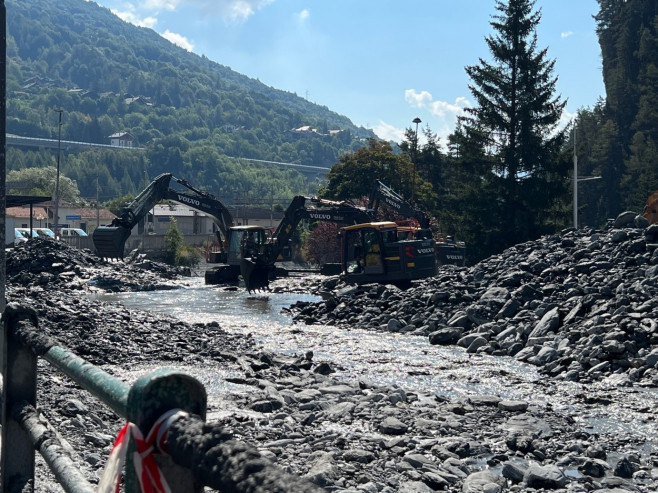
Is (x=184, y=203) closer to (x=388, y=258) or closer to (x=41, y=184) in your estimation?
(x=388, y=258)

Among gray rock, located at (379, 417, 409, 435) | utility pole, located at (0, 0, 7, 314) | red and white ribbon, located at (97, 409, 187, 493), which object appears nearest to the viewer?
red and white ribbon, located at (97, 409, 187, 493)

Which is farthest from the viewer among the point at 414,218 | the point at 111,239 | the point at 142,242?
the point at 142,242

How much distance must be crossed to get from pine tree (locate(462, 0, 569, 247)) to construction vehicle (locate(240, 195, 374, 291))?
8.84 meters

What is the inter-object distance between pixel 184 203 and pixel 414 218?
1168cm

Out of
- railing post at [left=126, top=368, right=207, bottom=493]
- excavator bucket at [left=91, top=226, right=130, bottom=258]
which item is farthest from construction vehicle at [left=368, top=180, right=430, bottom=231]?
railing post at [left=126, top=368, right=207, bottom=493]

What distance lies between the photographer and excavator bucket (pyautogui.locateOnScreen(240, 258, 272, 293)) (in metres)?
39.5

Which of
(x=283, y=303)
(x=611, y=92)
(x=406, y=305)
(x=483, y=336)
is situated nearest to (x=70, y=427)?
(x=483, y=336)

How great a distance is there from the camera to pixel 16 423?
3539 millimetres

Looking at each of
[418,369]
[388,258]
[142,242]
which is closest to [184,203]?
[388,258]

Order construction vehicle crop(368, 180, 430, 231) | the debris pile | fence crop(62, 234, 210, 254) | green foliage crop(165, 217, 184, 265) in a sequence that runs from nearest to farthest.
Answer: the debris pile, construction vehicle crop(368, 180, 430, 231), green foliage crop(165, 217, 184, 265), fence crop(62, 234, 210, 254)

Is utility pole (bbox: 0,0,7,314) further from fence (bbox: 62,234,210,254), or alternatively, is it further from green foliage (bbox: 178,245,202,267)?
green foliage (bbox: 178,245,202,267)

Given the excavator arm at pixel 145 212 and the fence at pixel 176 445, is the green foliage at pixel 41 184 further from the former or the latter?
the fence at pixel 176 445

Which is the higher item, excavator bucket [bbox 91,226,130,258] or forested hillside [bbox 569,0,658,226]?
forested hillside [bbox 569,0,658,226]

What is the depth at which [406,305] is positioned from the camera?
26781 millimetres
